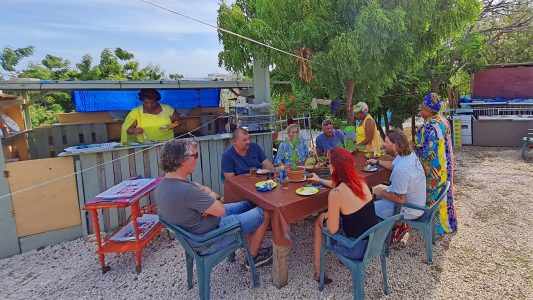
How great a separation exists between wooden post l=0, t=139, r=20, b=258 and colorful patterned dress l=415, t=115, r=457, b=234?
16.2ft

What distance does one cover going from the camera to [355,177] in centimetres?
237

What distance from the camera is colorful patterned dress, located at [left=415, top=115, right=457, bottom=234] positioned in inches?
134

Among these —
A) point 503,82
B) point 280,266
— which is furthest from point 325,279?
point 503,82

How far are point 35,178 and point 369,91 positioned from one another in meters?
5.83

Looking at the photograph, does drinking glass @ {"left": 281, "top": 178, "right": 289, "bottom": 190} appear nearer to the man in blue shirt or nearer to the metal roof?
the man in blue shirt

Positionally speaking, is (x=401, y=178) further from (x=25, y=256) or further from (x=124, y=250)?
(x=25, y=256)

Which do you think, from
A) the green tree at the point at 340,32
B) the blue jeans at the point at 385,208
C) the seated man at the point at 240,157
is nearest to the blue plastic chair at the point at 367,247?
the blue jeans at the point at 385,208

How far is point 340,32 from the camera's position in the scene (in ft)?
15.4

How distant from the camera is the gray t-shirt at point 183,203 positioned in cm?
240

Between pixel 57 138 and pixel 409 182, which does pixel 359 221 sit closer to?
pixel 409 182

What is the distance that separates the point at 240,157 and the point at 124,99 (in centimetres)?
279

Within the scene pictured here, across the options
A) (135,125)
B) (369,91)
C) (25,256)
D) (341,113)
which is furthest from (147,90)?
(341,113)

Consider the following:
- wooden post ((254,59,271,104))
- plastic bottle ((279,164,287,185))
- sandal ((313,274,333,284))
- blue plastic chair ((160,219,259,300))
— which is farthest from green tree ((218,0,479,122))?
sandal ((313,274,333,284))

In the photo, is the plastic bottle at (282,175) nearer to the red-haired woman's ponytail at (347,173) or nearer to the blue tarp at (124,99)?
the red-haired woman's ponytail at (347,173)
